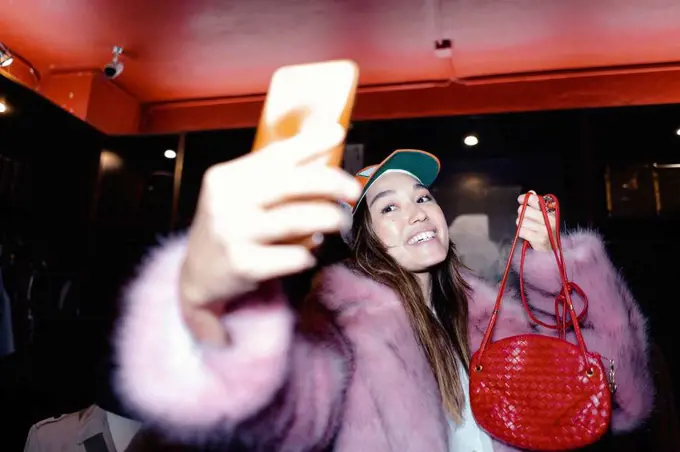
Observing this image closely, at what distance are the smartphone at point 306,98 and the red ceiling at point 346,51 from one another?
163 centimetres

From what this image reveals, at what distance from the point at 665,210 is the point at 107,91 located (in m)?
3.05

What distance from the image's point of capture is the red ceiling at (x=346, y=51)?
1.99m

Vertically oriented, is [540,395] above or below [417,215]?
below

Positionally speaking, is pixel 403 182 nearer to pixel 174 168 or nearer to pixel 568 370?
pixel 568 370

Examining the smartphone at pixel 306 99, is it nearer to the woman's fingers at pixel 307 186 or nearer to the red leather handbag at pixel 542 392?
the woman's fingers at pixel 307 186

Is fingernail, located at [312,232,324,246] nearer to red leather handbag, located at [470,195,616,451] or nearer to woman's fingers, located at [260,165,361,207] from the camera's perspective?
woman's fingers, located at [260,165,361,207]

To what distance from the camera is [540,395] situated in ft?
2.82

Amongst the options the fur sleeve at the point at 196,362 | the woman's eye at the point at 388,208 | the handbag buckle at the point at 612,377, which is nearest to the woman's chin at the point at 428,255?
the woman's eye at the point at 388,208

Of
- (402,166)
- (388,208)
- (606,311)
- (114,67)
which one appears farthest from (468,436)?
(114,67)

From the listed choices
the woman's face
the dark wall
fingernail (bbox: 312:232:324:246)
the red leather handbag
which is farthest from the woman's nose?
the dark wall

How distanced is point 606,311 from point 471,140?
4.64ft

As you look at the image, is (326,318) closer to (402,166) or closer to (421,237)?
(421,237)

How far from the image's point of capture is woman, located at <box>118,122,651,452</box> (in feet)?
1.27

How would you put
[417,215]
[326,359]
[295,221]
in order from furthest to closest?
1. [417,215]
2. [326,359]
3. [295,221]
